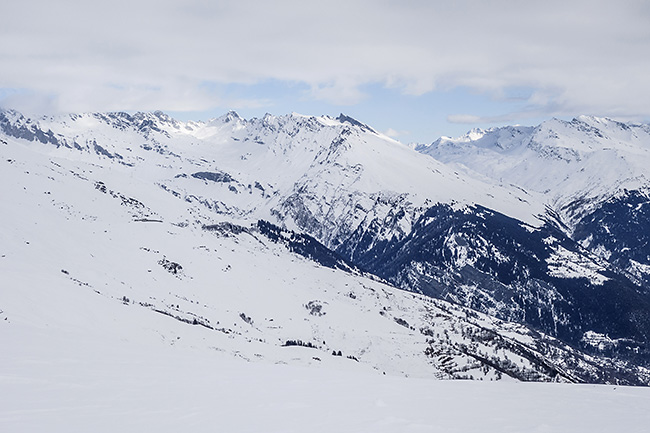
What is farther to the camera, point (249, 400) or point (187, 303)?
point (187, 303)

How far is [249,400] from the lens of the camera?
75.8 ft

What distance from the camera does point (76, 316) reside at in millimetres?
60531

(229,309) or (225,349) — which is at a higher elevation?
(225,349)

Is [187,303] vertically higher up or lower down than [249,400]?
lower down

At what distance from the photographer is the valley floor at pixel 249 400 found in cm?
1905

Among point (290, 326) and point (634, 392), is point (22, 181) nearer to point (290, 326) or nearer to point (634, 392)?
point (290, 326)

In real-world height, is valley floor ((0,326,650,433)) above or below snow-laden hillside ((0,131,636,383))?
above

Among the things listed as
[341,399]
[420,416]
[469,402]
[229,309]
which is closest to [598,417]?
[469,402]

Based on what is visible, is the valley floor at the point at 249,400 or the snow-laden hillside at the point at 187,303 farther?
the snow-laden hillside at the point at 187,303

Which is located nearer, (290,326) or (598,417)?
(598,417)

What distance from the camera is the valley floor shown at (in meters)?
19.0

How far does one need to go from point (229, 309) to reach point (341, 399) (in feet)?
386

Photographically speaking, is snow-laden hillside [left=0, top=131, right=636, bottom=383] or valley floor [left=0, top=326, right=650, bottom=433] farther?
snow-laden hillside [left=0, top=131, right=636, bottom=383]

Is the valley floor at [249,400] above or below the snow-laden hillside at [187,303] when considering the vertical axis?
above
